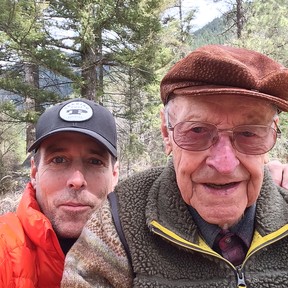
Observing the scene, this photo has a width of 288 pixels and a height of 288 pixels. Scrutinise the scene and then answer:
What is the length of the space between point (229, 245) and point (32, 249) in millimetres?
947

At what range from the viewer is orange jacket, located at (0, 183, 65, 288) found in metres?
1.75

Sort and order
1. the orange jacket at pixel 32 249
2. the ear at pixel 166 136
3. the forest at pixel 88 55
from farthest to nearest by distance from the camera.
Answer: the forest at pixel 88 55 → the orange jacket at pixel 32 249 → the ear at pixel 166 136

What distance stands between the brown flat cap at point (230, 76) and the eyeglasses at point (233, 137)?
0.11m

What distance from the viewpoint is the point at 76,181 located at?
2.16 meters

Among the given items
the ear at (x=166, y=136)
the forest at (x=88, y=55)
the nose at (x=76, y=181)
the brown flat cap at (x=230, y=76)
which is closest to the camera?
the brown flat cap at (x=230, y=76)

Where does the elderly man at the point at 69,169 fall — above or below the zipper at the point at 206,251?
above

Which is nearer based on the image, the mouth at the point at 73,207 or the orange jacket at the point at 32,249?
the orange jacket at the point at 32,249

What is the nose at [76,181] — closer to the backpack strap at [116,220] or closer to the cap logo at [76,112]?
the cap logo at [76,112]

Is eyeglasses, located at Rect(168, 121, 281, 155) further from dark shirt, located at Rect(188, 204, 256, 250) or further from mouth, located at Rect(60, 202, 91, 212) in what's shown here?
mouth, located at Rect(60, 202, 91, 212)

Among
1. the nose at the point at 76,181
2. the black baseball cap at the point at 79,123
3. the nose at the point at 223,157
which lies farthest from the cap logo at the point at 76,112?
the nose at the point at 223,157

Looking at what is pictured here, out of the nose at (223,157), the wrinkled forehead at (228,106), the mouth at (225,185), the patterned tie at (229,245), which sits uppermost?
the wrinkled forehead at (228,106)

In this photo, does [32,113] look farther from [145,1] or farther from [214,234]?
[214,234]

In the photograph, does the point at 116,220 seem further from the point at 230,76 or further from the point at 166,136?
the point at 230,76

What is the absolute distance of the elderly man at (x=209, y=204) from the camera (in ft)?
4.44
